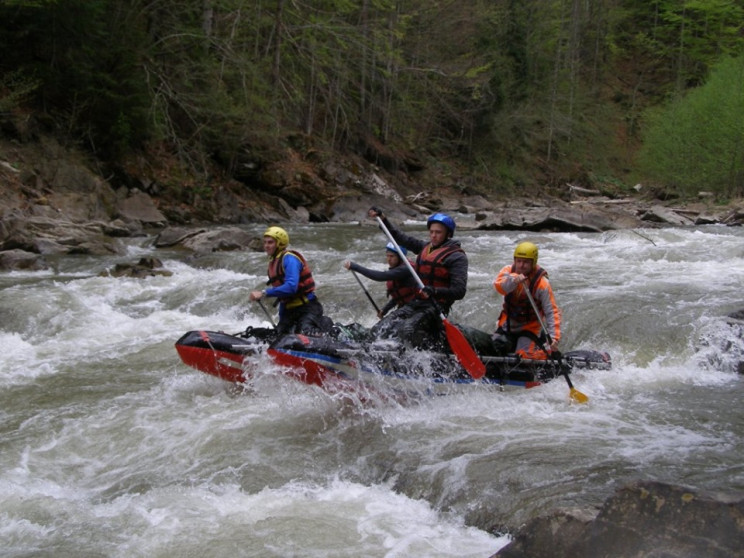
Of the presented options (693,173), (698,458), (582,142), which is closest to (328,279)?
(698,458)

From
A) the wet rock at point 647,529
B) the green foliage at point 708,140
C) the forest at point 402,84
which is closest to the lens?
the wet rock at point 647,529

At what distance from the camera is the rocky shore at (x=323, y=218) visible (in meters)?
2.67

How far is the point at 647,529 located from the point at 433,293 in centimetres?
355

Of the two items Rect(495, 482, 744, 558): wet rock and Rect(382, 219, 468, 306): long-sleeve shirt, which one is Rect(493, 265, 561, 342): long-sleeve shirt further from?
Rect(495, 482, 744, 558): wet rock

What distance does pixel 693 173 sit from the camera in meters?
28.2

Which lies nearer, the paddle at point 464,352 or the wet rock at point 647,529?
the wet rock at point 647,529

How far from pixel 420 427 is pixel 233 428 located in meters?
1.42

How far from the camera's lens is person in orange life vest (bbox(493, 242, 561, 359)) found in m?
6.13

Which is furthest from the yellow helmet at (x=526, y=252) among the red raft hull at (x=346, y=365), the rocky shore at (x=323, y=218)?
the rocky shore at (x=323, y=218)

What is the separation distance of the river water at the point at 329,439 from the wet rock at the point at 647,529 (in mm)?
894

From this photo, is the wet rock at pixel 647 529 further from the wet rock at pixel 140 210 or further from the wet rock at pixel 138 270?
the wet rock at pixel 140 210

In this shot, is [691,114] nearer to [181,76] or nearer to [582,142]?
[582,142]

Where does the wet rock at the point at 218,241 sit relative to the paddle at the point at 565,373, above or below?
below

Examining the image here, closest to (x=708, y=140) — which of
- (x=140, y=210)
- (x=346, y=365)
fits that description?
(x=140, y=210)
